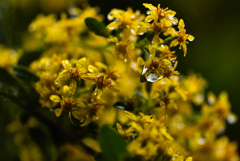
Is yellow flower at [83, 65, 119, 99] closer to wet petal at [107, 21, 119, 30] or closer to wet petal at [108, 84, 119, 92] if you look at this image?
wet petal at [108, 84, 119, 92]

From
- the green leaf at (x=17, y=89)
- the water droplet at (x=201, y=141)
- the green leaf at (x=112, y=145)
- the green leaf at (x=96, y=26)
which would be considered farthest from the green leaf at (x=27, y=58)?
the water droplet at (x=201, y=141)

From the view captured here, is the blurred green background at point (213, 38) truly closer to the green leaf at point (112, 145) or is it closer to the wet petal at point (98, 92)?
the wet petal at point (98, 92)

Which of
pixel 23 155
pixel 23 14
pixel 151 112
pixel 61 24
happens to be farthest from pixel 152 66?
pixel 23 14

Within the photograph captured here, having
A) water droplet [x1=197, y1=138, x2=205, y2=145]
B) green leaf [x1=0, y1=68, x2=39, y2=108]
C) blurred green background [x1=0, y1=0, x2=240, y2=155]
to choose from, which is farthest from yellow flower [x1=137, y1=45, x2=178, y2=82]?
blurred green background [x1=0, y1=0, x2=240, y2=155]

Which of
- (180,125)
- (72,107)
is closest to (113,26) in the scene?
(72,107)

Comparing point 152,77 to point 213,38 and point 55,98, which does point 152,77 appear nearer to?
point 55,98
